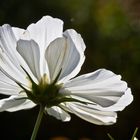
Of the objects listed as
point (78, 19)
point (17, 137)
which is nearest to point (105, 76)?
point (17, 137)

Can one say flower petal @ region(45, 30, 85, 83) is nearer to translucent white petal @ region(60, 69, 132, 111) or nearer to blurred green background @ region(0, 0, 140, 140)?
translucent white petal @ region(60, 69, 132, 111)

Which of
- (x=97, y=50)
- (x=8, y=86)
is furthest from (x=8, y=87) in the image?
(x=97, y=50)

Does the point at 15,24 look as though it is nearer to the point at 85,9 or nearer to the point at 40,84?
the point at 85,9

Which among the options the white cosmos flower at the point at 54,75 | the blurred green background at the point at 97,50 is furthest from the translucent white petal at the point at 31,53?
the blurred green background at the point at 97,50

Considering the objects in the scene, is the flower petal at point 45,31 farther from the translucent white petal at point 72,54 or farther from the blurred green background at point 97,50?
the blurred green background at point 97,50

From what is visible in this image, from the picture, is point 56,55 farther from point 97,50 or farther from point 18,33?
point 97,50
